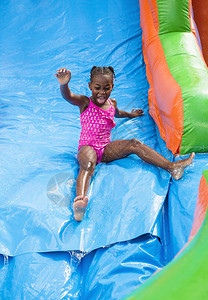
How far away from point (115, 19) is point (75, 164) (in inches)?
77.7

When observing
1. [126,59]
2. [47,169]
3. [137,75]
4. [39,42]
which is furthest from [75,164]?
[39,42]

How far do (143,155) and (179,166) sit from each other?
0.21 m

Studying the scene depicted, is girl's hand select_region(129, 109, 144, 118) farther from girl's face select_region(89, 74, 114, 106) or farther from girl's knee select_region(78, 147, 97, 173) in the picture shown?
girl's knee select_region(78, 147, 97, 173)

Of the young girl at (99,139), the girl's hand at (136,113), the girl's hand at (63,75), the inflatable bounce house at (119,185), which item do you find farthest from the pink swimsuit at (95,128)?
the girl's hand at (136,113)

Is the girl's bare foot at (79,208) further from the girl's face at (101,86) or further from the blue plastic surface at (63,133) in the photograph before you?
the girl's face at (101,86)

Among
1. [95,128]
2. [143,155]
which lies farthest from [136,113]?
[143,155]

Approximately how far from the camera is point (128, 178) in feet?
5.46

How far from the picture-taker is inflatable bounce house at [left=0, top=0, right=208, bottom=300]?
119 cm

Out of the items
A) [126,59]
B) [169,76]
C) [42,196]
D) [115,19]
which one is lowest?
[42,196]

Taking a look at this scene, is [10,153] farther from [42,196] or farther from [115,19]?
[115,19]

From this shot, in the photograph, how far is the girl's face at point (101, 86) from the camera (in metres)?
1.80

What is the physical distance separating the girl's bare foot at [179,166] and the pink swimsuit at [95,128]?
43 cm

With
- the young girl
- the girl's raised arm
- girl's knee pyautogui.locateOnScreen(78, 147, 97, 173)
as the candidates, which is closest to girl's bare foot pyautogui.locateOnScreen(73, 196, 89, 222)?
the young girl

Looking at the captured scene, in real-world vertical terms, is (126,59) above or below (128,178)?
above
